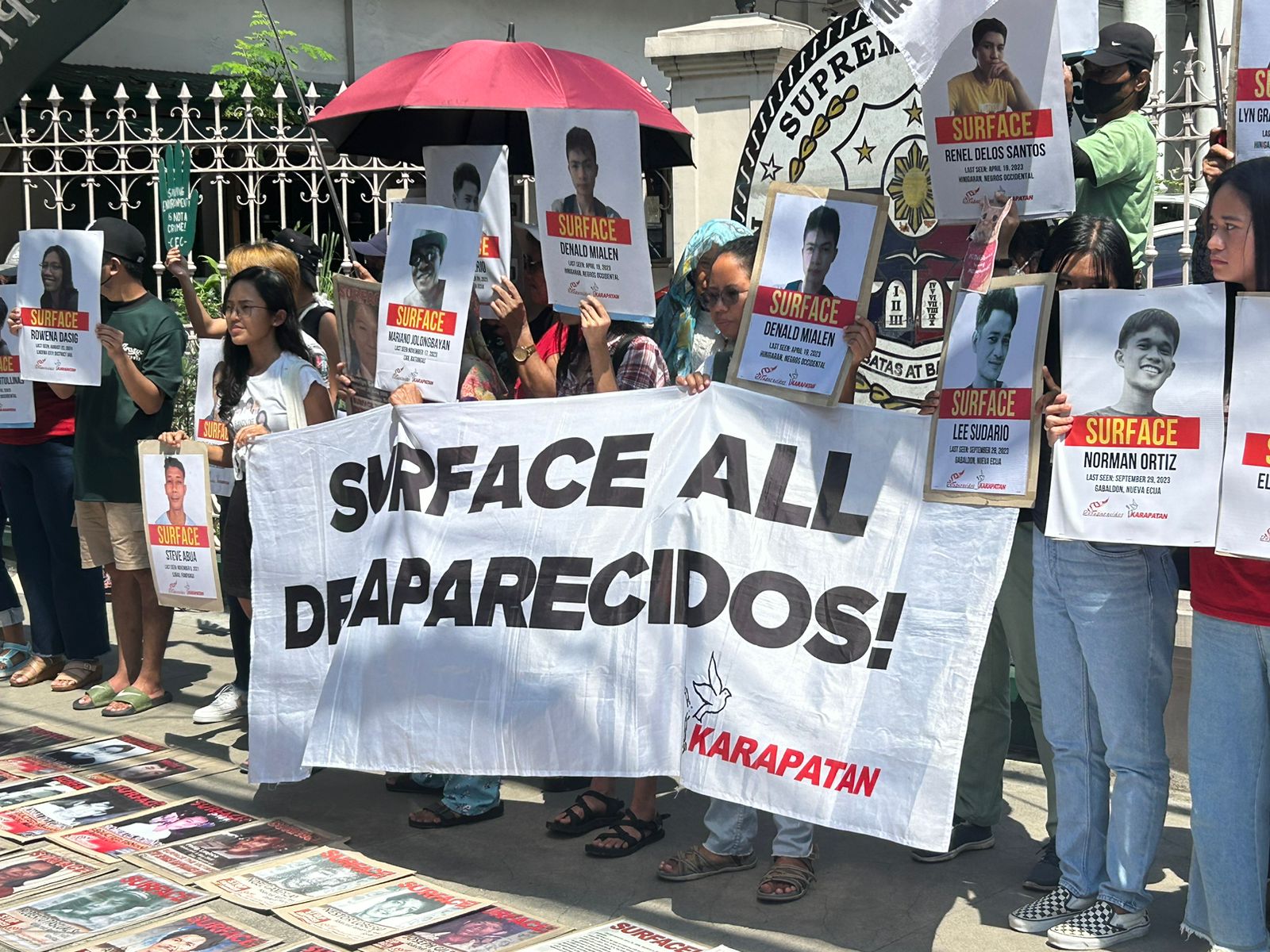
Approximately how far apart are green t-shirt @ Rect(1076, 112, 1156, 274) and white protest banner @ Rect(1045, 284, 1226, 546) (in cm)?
101

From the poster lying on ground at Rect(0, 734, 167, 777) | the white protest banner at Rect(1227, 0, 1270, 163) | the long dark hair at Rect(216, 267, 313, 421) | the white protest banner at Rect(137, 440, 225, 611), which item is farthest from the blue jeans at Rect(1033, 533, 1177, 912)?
the poster lying on ground at Rect(0, 734, 167, 777)

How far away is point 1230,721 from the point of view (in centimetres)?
381

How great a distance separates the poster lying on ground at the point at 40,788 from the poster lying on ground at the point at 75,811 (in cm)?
5

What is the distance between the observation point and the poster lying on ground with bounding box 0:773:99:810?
539 centimetres

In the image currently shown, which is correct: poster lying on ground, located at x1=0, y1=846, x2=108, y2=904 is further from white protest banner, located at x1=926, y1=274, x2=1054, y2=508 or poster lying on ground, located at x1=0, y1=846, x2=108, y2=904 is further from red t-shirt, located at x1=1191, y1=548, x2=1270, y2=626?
red t-shirt, located at x1=1191, y1=548, x2=1270, y2=626

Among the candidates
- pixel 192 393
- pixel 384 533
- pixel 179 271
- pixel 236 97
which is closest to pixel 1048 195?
pixel 384 533

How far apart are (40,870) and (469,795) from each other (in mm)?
1365

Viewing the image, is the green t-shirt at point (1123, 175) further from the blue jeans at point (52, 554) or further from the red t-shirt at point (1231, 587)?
the blue jeans at point (52, 554)

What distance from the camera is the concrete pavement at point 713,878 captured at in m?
4.27

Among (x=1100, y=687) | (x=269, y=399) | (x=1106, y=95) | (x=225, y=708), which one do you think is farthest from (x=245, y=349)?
(x=1100, y=687)

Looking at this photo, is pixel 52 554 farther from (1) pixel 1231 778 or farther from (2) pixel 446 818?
(1) pixel 1231 778

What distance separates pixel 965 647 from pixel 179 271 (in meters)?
3.89

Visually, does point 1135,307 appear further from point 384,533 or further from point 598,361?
point 384,533

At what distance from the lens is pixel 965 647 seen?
161 inches
